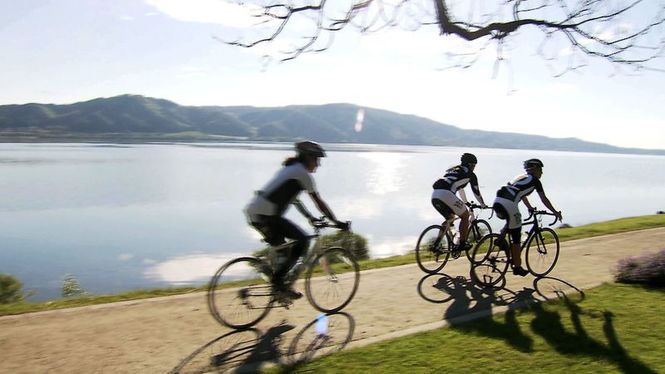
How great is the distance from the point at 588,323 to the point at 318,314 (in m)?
3.64

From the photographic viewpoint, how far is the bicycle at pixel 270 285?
6.68 metres

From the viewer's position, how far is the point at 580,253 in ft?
40.0

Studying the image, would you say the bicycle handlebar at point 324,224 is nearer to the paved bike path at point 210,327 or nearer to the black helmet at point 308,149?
the black helmet at point 308,149

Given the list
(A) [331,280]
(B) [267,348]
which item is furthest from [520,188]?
(B) [267,348]

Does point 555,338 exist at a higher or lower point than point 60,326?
higher

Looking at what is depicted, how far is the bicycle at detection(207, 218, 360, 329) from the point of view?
668 cm

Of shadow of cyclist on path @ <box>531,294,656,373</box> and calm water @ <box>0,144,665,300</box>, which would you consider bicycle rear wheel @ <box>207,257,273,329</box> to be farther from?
calm water @ <box>0,144,665,300</box>

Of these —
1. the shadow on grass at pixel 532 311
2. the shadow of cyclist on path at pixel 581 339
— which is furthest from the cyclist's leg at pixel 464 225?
the shadow of cyclist on path at pixel 581 339

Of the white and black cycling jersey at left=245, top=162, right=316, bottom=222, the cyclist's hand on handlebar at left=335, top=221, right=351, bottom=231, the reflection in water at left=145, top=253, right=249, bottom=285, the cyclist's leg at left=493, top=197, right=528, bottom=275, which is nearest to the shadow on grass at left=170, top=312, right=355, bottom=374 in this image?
the cyclist's hand on handlebar at left=335, top=221, right=351, bottom=231

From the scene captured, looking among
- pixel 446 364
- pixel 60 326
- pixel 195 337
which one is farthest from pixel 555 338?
pixel 60 326

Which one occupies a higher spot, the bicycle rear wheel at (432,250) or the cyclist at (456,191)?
the cyclist at (456,191)

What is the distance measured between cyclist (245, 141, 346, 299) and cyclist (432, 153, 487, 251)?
11.5 feet

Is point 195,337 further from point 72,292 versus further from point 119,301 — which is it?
point 72,292

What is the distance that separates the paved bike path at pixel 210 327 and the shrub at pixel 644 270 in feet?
1.36
